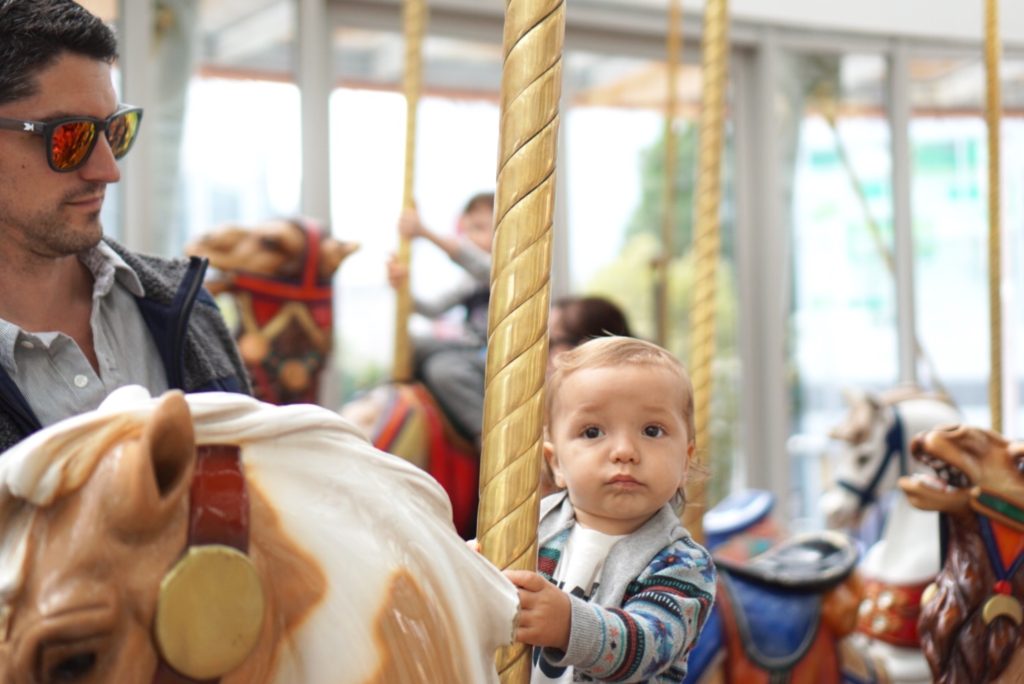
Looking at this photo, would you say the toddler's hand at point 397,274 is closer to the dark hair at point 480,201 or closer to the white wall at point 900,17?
the dark hair at point 480,201

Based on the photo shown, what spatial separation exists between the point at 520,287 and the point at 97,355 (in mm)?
440

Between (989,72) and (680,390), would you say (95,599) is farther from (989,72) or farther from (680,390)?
(989,72)

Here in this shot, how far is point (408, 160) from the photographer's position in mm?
3270

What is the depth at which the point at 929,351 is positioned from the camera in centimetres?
654

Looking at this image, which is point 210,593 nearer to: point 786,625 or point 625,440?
point 625,440

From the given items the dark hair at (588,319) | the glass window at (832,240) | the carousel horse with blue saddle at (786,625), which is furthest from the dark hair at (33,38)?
the glass window at (832,240)

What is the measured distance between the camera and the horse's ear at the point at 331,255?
10.3 feet

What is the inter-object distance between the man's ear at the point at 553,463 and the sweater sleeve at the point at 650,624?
13 cm

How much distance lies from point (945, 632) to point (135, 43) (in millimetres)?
3528

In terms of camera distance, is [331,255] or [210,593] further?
[331,255]

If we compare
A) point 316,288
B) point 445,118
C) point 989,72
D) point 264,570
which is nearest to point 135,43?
point 445,118

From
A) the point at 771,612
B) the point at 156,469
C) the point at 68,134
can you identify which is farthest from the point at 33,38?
the point at 771,612

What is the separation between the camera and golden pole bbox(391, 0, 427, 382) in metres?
3.00

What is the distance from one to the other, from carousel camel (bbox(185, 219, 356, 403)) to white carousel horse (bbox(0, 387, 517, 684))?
2262mm
